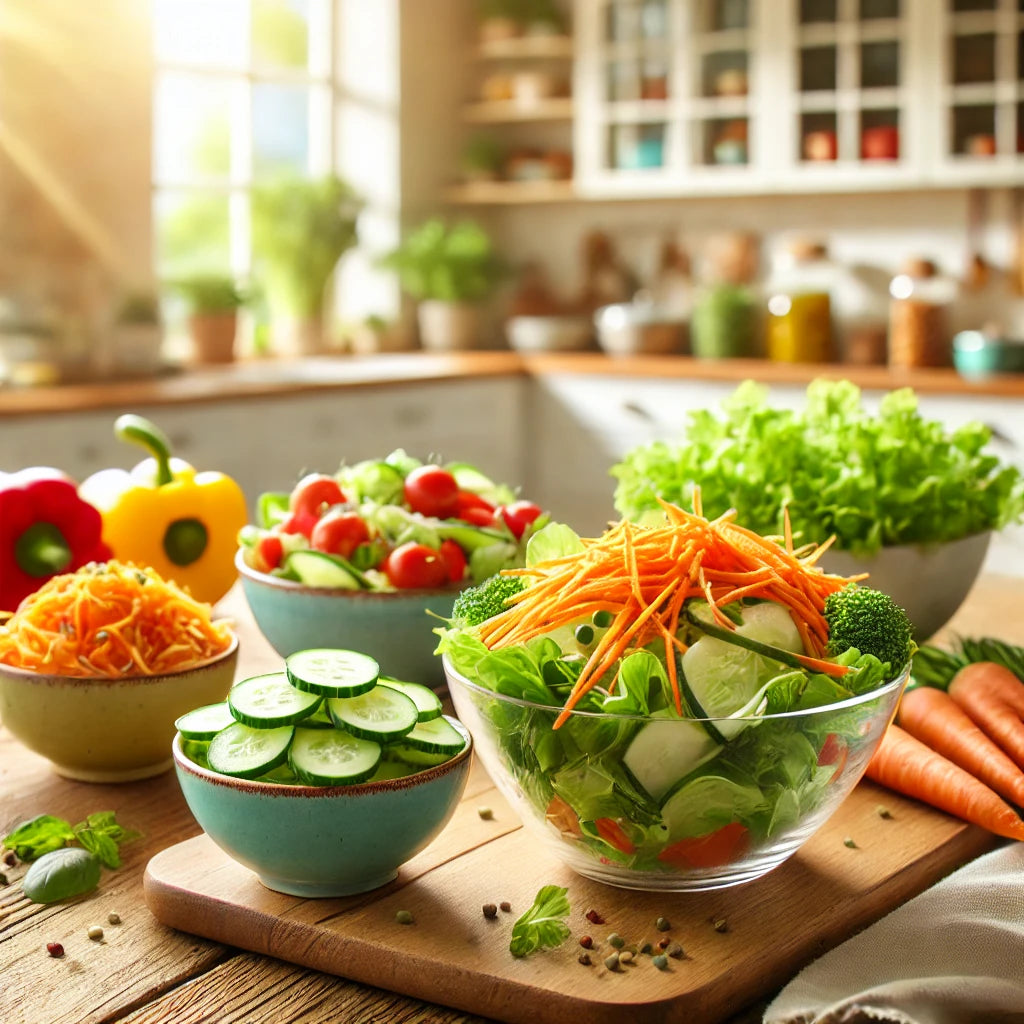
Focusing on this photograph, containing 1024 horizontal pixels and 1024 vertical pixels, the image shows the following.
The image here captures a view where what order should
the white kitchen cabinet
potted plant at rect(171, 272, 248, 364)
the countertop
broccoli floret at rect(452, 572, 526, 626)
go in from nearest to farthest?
1. broccoli floret at rect(452, 572, 526, 626)
2. the countertop
3. the white kitchen cabinet
4. potted plant at rect(171, 272, 248, 364)

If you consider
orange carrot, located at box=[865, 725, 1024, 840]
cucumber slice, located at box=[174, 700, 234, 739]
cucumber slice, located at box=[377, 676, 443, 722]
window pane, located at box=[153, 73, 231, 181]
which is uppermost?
window pane, located at box=[153, 73, 231, 181]

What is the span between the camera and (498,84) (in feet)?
17.9

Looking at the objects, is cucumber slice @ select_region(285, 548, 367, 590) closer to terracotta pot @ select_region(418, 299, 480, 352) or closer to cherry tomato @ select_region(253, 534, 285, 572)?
cherry tomato @ select_region(253, 534, 285, 572)

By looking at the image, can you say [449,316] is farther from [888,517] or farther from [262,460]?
[888,517]

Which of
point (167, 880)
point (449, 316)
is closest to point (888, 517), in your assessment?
point (167, 880)

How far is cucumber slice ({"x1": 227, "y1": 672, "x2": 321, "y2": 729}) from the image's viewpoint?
975 millimetres

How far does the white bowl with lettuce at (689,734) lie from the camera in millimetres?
930

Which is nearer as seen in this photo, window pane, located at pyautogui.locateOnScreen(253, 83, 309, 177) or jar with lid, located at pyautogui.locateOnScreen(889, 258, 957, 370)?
jar with lid, located at pyautogui.locateOnScreen(889, 258, 957, 370)

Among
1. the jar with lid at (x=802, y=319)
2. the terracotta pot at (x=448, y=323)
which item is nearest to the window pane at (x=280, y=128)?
the terracotta pot at (x=448, y=323)

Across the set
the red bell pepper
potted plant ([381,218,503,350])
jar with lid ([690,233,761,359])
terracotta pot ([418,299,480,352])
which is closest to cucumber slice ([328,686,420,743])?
the red bell pepper

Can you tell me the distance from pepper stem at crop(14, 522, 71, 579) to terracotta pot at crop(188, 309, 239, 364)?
3.32 m

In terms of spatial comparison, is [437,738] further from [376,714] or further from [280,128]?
[280,128]

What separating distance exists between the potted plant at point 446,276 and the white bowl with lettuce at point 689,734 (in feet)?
14.5

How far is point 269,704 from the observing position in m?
0.99
